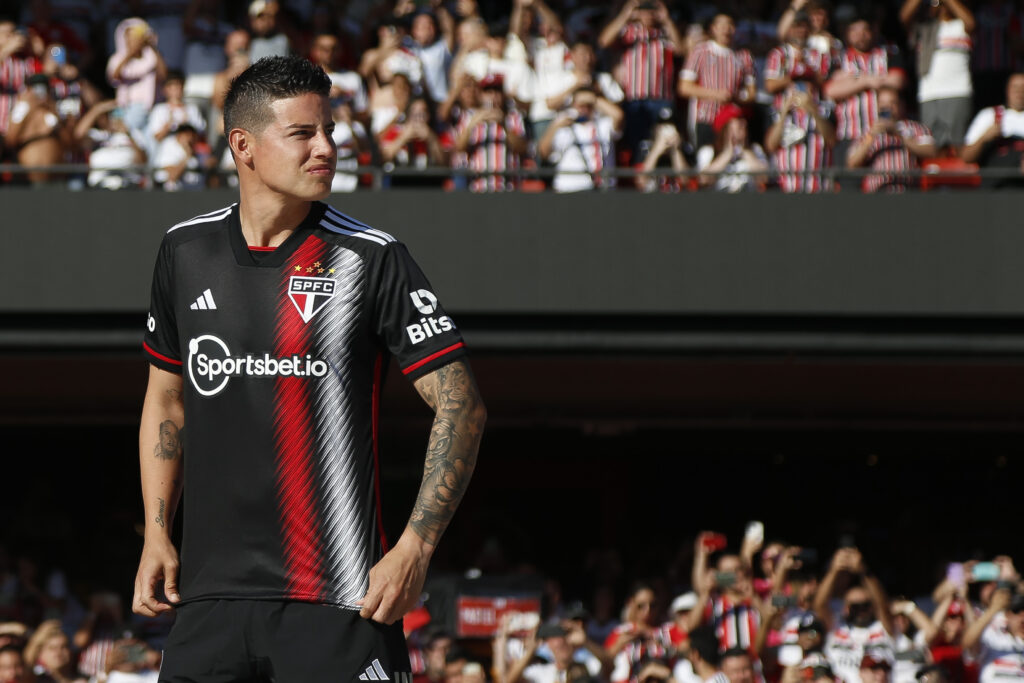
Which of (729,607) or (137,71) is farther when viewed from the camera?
(137,71)

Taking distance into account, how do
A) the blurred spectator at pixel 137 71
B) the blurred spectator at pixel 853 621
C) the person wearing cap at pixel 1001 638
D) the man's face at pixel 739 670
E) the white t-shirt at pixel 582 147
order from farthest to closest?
the blurred spectator at pixel 137 71 < the white t-shirt at pixel 582 147 < the blurred spectator at pixel 853 621 < the person wearing cap at pixel 1001 638 < the man's face at pixel 739 670

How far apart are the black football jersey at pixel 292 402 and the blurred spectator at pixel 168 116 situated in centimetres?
834

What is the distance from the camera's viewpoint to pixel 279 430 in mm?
2945

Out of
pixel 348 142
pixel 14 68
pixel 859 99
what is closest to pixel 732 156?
pixel 859 99

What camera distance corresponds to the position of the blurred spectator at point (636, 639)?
965cm

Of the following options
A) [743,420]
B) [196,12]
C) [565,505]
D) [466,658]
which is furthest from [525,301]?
[565,505]

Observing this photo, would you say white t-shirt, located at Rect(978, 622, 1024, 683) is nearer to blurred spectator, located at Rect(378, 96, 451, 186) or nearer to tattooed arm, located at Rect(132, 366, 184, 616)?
blurred spectator, located at Rect(378, 96, 451, 186)

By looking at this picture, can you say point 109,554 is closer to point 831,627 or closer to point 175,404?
point 831,627

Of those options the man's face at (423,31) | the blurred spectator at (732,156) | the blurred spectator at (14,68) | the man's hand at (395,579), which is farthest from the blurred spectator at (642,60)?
the man's hand at (395,579)

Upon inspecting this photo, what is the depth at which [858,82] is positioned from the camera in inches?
440

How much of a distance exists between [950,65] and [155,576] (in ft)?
31.9

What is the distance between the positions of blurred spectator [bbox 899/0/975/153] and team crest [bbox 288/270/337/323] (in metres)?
9.13

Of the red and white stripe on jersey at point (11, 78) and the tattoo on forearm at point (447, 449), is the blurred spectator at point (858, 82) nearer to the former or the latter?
the red and white stripe on jersey at point (11, 78)

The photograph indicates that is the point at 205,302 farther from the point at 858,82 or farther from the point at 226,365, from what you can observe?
the point at 858,82
